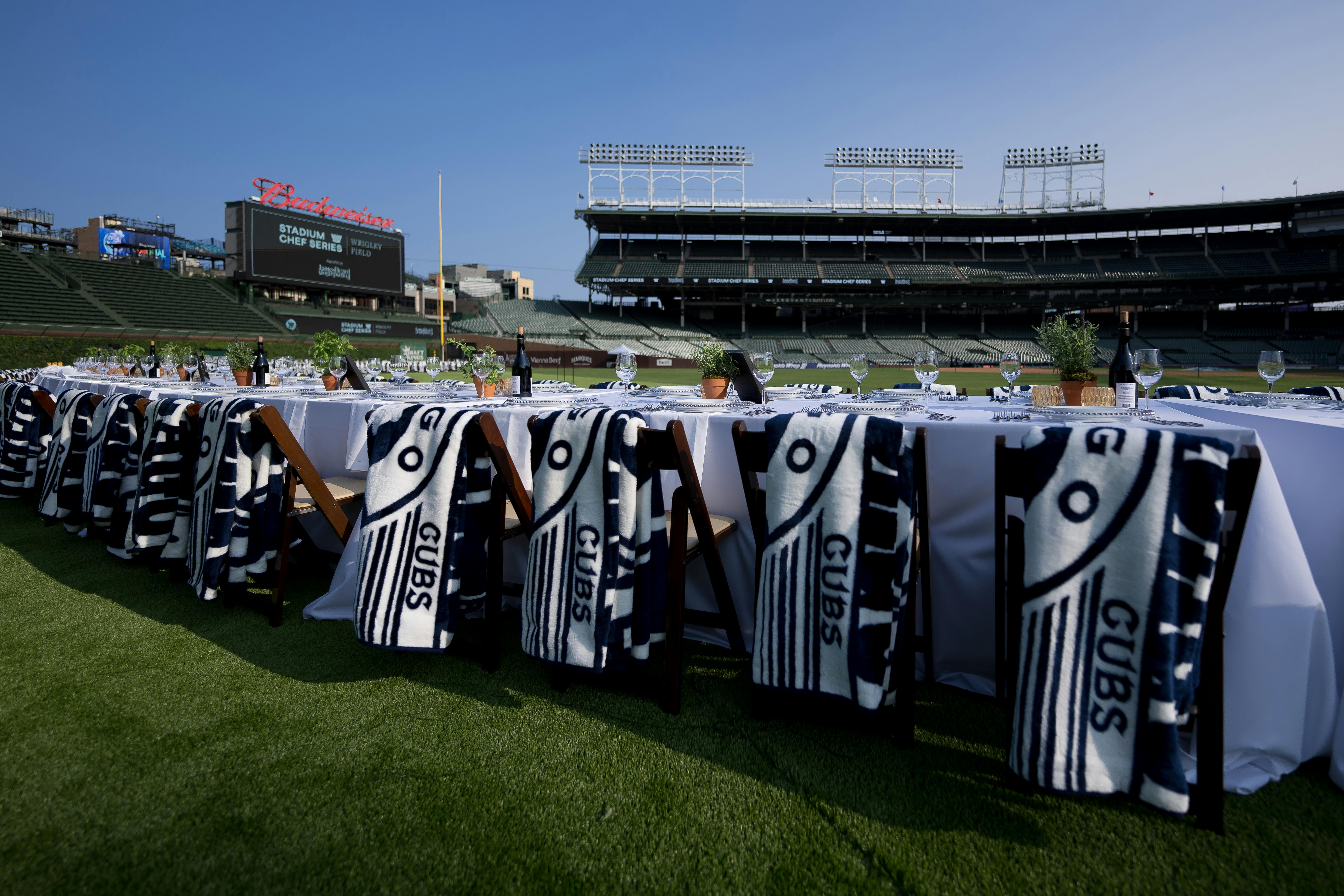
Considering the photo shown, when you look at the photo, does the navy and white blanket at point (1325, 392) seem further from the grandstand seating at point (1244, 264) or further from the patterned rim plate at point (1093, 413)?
the grandstand seating at point (1244, 264)

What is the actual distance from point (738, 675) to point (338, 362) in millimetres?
4323

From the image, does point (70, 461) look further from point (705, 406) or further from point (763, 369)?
point (763, 369)

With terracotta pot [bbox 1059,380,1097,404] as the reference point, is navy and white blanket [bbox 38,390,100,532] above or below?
below

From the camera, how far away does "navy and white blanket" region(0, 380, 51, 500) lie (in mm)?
4574

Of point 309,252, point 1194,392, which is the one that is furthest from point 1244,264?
point 309,252

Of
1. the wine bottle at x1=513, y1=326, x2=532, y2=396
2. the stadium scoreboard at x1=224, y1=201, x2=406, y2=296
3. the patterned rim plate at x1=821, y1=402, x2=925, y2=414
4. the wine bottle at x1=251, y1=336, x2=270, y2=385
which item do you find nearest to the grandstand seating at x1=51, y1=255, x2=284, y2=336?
the stadium scoreboard at x1=224, y1=201, x2=406, y2=296

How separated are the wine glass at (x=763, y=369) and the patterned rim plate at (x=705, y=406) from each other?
0.54 feet

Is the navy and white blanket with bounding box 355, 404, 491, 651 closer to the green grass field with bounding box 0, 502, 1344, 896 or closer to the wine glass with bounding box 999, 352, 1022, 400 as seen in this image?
the green grass field with bounding box 0, 502, 1344, 896

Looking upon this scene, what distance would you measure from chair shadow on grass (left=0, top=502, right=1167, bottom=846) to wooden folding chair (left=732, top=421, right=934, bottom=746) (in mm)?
135

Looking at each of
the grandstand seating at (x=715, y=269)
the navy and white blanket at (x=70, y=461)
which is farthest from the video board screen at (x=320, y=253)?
the navy and white blanket at (x=70, y=461)

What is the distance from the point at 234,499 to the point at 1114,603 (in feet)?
10.1

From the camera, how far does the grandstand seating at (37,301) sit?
21.3 metres

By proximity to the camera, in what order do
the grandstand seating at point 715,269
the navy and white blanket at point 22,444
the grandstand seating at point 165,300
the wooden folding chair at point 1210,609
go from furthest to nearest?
the grandstand seating at point 715,269 → the grandstand seating at point 165,300 → the navy and white blanket at point 22,444 → the wooden folding chair at point 1210,609

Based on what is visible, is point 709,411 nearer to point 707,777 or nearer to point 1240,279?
point 707,777
